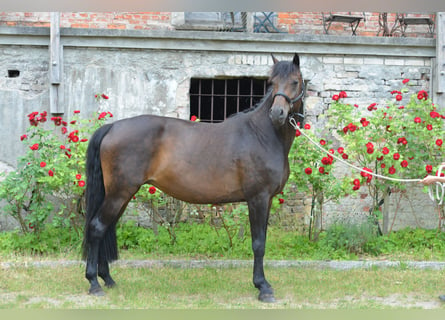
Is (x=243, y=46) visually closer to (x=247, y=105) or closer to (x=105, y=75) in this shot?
(x=247, y=105)

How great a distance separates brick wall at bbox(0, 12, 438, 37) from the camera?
27.8 ft

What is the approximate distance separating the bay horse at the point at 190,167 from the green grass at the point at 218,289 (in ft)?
0.95

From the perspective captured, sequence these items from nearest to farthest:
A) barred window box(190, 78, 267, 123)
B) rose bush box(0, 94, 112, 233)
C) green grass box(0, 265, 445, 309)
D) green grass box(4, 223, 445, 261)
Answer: green grass box(0, 265, 445, 309), rose bush box(0, 94, 112, 233), green grass box(4, 223, 445, 261), barred window box(190, 78, 267, 123)

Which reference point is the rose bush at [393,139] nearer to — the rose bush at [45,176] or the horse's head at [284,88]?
the horse's head at [284,88]

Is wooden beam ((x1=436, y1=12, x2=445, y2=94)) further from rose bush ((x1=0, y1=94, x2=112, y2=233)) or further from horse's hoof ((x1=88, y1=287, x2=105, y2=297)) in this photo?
horse's hoof ((x1=88, y1=287, x2=105, y2=297))

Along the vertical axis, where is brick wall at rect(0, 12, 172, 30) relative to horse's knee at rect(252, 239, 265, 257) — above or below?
above

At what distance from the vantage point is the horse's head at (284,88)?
14.1 ft

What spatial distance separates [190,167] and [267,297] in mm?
1493

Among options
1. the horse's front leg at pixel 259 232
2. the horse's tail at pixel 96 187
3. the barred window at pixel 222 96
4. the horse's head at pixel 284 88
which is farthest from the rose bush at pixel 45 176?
the horse's head at pixel 284 88

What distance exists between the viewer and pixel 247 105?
835 centimetres

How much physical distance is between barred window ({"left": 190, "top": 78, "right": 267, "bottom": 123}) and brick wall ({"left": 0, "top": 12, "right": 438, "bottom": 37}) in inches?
59.9

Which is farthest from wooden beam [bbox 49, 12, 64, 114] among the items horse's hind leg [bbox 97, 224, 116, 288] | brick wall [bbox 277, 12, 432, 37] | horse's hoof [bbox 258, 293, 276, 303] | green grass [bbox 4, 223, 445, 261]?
horse's hoof [bbox 258, 293, 276, 303]

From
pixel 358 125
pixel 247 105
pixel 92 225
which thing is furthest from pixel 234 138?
pixel 247 105

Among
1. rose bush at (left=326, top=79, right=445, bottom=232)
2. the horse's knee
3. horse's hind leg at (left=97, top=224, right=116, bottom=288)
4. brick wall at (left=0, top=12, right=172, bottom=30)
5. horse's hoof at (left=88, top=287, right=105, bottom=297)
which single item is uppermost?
brick wall at (left=0, top=12, right=172, bottom=30)
